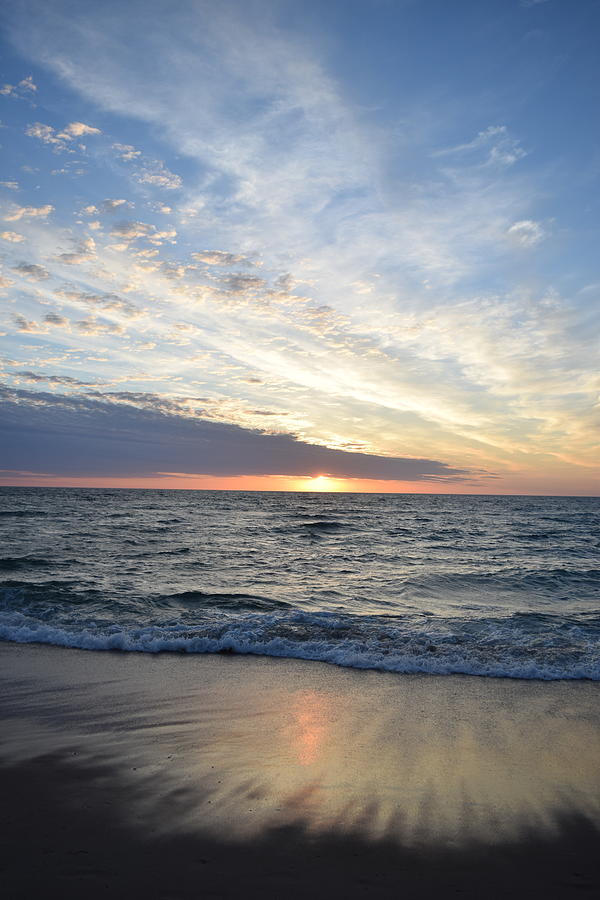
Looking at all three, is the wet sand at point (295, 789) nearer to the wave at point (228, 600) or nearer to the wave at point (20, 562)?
the wave at point (228, 600)

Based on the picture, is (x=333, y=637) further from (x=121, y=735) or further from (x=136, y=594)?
(x=136, y=594)

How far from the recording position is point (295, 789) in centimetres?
488

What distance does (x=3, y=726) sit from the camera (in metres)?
6.16

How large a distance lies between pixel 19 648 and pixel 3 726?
3960 mm

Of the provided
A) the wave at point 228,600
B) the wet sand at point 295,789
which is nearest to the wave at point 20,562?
the wave at point 228,600

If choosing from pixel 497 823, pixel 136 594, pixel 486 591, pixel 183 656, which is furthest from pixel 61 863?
pixel 486 591

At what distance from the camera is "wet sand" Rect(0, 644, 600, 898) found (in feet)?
12.4

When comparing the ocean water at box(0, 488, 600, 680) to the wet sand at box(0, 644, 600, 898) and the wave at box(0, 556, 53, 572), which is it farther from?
the wet sand at box(0, 644, 600, 898)

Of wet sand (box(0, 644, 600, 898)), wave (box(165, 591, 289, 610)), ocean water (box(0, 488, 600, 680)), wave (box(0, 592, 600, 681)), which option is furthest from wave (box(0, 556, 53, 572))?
wet sand (box(0, 644, 600, 898))

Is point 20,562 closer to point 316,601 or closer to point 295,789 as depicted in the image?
point 316,601

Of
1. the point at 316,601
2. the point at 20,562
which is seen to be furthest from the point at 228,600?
the point at 20,562

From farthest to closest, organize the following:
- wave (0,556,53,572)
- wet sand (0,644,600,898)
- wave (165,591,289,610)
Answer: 1. wave (0,556,53,572)
2. wave (165,591,289,610)
3. wet sand (0,644,600,898)

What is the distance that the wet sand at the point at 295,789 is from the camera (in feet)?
12.4

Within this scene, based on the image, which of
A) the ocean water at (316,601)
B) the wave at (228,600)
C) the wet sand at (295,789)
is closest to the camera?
the wet sand at (295,789)
